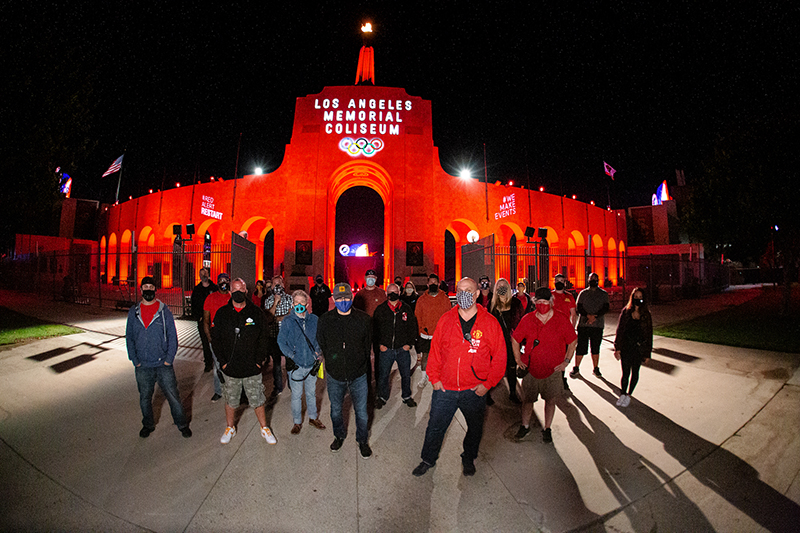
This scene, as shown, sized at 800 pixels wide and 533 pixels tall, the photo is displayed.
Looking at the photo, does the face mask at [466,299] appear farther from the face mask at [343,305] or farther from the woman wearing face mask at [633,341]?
the woman wearing face mask at [633,341]

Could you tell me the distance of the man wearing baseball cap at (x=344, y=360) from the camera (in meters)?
3.86

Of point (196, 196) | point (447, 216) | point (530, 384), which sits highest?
point (196, 196)

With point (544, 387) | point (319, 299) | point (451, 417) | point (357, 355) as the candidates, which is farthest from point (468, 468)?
point (319, 299)

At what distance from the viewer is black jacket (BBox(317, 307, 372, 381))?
3.86 m

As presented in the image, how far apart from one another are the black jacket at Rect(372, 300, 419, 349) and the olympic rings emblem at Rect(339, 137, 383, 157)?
1742 centimetres

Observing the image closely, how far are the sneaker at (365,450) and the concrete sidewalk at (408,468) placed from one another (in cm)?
8

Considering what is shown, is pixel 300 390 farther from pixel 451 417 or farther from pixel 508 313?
pixel 508 313

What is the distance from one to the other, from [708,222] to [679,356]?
11.1 meters

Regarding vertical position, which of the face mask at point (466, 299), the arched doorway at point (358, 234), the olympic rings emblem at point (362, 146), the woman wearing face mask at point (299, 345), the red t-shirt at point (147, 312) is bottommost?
the woman wearing face mask at point (299, 345)

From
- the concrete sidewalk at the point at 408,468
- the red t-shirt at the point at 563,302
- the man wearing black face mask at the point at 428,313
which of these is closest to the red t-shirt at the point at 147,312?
the concrete sidewalk at the point at 408,468

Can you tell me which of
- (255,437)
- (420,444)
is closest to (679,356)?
(420,444)

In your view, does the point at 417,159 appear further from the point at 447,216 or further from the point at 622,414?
the point at 622,414

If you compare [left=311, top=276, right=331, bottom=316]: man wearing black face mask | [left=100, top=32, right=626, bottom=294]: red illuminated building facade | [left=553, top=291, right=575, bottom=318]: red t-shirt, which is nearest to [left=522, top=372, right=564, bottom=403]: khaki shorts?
[left=553, top=291, right=575, bottom=318]: red t-shirt

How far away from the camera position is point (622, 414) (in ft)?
15.6
